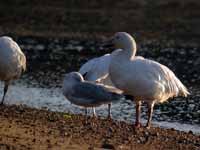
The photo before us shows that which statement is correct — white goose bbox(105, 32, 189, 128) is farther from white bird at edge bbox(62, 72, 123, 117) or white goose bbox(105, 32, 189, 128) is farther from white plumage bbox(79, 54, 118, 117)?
white plumage bbox(79, 54, 118, 117)

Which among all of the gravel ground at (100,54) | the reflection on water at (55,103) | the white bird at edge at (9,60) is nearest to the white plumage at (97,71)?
the reflection on water at (55,103)

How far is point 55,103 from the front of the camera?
1789 cm

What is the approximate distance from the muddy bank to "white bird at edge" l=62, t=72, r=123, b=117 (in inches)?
14.6

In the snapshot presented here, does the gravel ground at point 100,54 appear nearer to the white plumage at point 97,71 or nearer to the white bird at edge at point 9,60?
the white plumage at point 97,71

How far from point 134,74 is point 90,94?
899mm

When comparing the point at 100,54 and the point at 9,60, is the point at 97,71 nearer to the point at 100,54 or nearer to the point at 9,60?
the point at 9,60

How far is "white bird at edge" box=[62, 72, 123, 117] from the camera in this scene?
43.1 ft

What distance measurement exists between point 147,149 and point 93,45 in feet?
71.2

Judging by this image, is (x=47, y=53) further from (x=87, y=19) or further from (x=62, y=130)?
(x=62, y=130)

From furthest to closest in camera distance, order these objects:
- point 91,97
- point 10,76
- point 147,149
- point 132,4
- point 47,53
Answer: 1. point 132,4
2. point 47,53
3. point 10,76
4. point 91,97
5. point 147,149

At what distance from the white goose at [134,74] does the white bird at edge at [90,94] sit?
0.27 meters

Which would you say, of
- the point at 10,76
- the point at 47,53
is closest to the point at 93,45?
the point at 47,53

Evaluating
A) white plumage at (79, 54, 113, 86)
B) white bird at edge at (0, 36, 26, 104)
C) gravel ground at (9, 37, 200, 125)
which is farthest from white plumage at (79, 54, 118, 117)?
gravel ground at (9, 37, 200, 125)

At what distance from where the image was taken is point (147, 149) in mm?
11344
